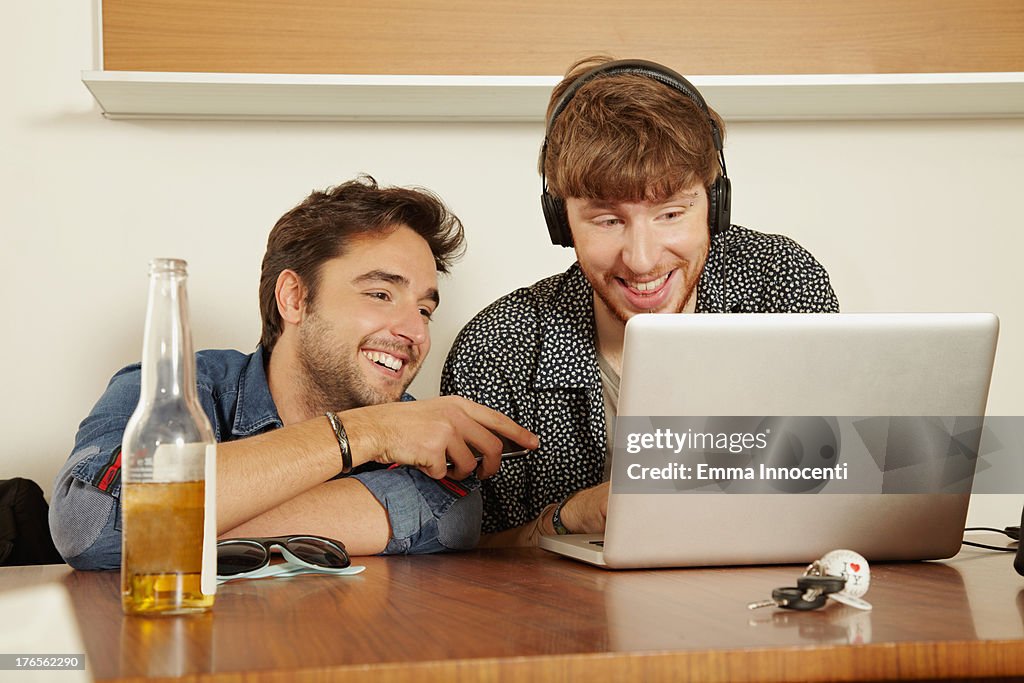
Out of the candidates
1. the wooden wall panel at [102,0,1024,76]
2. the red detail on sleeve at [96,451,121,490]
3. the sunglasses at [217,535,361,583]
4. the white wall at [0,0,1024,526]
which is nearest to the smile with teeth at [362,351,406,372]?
the white wall at [0,0,1024,526]

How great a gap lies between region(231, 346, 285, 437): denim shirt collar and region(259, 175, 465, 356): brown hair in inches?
A: 6.9

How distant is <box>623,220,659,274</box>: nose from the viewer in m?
1.63

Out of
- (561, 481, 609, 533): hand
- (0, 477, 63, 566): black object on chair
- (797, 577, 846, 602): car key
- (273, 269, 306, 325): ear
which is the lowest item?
(0, 477, 63, 566): black object on chair

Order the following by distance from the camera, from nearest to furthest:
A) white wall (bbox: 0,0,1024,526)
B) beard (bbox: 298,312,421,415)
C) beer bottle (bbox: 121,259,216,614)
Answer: beer bottle (bbox: 121,259,216,614) → beard (bbox: 298,312,421,415) → white wall (bbox: 0,0,1024,526)

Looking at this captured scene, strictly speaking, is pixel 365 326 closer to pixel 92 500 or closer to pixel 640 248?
pixel 640 248

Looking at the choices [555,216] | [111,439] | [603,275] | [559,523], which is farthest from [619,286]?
[111,439]

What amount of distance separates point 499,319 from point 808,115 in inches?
37.8

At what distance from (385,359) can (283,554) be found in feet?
2.96

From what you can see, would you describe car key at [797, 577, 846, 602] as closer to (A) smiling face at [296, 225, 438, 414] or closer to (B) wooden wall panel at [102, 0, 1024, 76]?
(A) smiling face at [296, 225, 438, 414]

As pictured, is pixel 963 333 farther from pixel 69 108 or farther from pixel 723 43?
pixel 69 108

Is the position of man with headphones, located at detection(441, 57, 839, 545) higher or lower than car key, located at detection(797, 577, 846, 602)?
higher

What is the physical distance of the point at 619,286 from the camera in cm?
168

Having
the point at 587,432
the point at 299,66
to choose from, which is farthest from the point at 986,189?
the point at 299,66

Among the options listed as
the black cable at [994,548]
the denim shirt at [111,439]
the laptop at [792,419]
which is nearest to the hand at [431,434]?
the denim shirt at [111,439]
